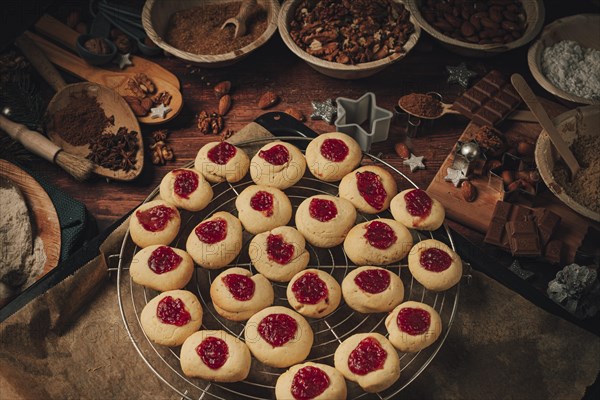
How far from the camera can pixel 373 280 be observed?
229cm

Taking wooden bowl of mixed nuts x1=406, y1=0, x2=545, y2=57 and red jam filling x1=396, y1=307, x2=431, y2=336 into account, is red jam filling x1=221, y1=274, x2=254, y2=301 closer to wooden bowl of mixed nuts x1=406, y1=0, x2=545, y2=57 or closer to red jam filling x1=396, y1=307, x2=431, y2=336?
red jam filling x1=396, y1=307, x2=431, y2=336

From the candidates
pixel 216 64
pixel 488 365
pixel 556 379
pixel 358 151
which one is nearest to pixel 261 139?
pixel 358 151

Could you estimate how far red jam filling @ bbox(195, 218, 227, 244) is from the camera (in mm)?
2393

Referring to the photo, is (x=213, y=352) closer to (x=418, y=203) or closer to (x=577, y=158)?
(x=418, y=203)

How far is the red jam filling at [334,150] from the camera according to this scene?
262 cm

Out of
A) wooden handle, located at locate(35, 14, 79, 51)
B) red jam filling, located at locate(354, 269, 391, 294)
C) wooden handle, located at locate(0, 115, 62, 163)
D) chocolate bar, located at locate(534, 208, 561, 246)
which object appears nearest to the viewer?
red jam filling, located at locate(354, 269, 391, 294)

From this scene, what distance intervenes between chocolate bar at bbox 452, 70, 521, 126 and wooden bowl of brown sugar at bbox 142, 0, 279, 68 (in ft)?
3.81

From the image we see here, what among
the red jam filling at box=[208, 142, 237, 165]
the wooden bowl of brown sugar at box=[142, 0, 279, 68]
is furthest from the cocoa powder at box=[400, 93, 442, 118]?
the red jam filling at box=[208, 142, 237, 165]

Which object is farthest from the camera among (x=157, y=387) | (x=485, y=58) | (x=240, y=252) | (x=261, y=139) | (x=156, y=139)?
(x=485, y=58)

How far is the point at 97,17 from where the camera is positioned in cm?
346

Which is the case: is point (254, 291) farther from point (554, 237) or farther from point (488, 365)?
point (554, 237)

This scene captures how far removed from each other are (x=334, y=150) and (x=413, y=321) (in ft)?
2.89

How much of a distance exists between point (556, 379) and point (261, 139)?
5.52ft

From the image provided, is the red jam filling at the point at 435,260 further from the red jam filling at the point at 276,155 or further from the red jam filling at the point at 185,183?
the red jam filling at the point at 185,183
